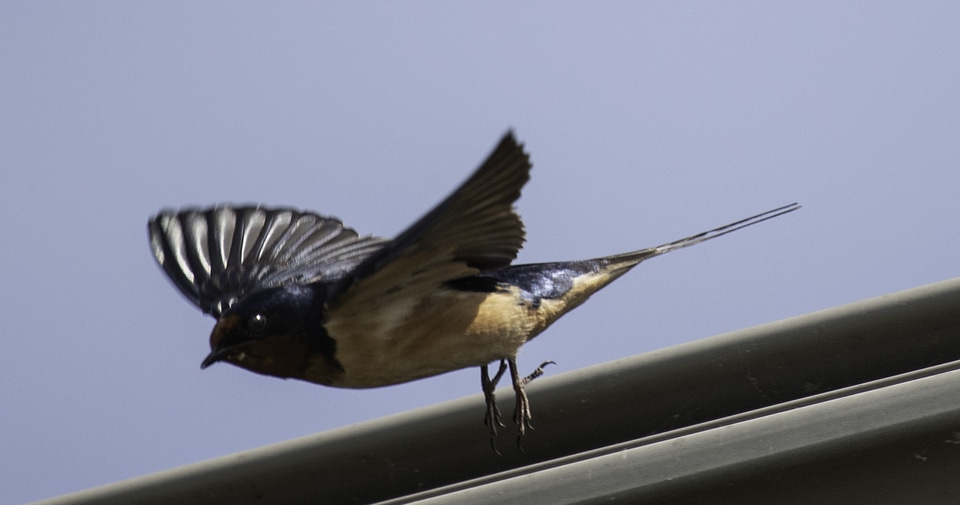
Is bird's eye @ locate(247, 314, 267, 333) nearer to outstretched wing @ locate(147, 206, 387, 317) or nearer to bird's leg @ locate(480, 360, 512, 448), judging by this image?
bird's leg @ locate(480, 360, 512, 448)

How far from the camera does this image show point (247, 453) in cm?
144

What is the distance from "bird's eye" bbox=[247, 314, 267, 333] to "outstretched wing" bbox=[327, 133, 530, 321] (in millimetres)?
88

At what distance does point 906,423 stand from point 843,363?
0.28 m

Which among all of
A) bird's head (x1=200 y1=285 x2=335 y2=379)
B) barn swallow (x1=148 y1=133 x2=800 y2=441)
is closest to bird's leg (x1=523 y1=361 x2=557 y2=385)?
barn swallow (x1=148 y1=133 x2=800 y2=441)

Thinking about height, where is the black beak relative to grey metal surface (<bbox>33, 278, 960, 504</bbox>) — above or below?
above

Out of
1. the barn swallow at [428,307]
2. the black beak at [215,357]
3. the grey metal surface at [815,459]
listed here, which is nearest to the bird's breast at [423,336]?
the barn swallow at [428,307]

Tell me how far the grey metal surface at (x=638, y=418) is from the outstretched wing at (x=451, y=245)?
16 centimetres

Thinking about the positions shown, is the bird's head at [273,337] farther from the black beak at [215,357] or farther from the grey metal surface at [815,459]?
the grey metal surface at [815,459]

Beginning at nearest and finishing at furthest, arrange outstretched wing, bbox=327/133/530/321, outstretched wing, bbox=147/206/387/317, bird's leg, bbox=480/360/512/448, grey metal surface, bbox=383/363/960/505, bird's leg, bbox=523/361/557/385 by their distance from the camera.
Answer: grey metal surface, bbox=383/363/960/505 < outstretched wing, bbox=327/133/530/321 < bird's leg, bbox=480/360/512/448 < bird's leg, bbox=523/361/557/385 < outstretched wing, bbox=147/206/387/317

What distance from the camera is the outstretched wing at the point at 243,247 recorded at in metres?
1.95

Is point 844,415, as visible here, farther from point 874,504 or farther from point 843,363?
point 843,363

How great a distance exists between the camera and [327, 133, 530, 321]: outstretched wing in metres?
1.27

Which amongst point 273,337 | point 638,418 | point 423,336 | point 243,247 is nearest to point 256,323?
point 273,337

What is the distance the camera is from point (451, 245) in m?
1.42
